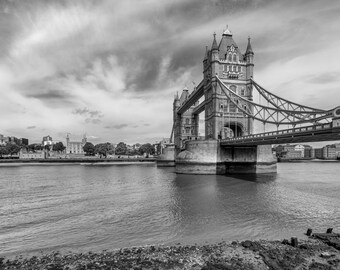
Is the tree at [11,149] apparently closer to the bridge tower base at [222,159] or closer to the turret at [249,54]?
the bridge tower base at [222,159]

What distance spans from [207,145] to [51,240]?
3115 cm

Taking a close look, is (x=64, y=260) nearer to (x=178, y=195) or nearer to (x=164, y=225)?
(x=164, y=225)

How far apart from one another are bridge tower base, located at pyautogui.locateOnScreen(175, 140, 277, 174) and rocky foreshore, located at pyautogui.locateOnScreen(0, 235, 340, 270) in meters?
29.2

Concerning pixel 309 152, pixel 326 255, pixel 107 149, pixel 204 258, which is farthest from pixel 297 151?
pixel 204 258

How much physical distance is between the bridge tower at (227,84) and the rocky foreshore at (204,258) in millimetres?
33972

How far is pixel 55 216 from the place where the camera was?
14.9 metres

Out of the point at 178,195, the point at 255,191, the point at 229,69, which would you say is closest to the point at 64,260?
the point at 178,195

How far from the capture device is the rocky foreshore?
8.02m

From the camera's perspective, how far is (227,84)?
44.8 m

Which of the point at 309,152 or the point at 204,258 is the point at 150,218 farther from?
the point at 309,152

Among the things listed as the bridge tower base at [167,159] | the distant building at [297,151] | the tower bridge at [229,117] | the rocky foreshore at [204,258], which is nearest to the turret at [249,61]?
the tower bridge at [229,117]

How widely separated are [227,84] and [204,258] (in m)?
39.8

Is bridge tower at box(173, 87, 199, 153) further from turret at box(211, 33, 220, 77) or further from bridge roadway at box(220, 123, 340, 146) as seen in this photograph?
bridge roadway at box(220, 123, 340, 146)

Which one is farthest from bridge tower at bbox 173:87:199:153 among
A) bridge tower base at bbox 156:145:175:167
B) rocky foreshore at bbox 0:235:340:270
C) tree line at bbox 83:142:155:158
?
rocky foreshore at bbox 0:235:340:270
